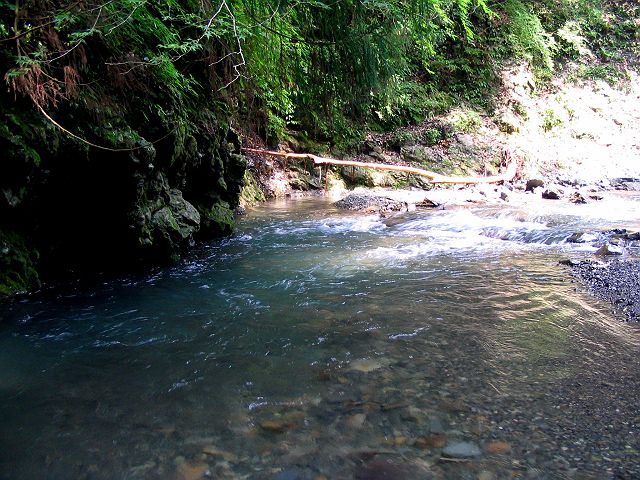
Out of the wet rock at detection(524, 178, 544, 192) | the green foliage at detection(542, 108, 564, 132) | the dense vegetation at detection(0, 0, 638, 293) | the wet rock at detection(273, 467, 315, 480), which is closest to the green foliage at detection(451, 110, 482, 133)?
the green foliage at detection(542, 108, 564, 132)

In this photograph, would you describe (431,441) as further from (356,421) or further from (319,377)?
(319,377)

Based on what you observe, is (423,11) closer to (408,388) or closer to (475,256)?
(475,256)

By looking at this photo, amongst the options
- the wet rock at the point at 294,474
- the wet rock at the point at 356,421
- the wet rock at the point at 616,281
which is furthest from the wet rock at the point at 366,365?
the wet rock at the point at 616,281

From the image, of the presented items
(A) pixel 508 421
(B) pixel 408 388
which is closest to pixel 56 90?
(B) pixel 408 388

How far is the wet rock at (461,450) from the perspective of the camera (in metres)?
1.99

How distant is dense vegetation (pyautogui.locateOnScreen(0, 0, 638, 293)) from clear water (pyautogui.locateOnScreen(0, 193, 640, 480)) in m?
0.78

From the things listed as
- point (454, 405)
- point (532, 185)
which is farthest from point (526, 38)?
point (454, 405)

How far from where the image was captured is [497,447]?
2.04 metres

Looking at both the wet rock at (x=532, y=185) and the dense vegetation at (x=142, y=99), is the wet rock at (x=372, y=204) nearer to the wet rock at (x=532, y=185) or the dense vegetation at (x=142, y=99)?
the dense vegetation at (x=142, y=99)

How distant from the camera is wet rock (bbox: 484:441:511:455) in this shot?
201 cm

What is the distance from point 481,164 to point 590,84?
7.87m

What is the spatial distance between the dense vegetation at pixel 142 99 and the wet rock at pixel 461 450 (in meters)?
2.85

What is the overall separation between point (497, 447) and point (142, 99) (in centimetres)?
517

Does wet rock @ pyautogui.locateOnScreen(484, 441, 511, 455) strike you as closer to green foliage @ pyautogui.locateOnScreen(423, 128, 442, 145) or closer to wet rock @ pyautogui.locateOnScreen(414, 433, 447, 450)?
wet rock @ pyautogui.locateOnScreen(414, 433, 447, 450)
